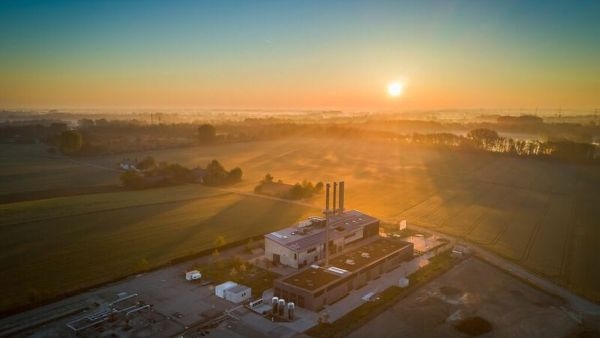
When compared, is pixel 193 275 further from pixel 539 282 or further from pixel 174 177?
pixel 174 177

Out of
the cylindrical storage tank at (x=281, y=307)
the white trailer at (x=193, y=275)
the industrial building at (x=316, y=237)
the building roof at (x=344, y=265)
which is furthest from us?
the industrial building at (x=316, y=237)

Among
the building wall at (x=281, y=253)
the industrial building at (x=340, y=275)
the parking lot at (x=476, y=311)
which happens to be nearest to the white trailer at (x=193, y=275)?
the industrial building at (x=340, y=275)

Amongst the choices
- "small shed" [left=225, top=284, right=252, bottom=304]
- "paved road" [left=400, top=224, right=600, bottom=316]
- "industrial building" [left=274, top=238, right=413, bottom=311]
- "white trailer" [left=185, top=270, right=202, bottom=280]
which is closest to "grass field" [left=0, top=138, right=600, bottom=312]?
"paved road" [left=400, top=224, right=600, bottom=316]

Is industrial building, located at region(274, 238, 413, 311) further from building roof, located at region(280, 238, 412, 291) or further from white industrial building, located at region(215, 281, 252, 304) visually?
white industrial building, located at region(215, 281, 252, 304)

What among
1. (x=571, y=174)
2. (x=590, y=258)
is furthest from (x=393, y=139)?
(x=590, y=258)

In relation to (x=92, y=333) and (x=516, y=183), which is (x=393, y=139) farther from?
(x=92, y=333)

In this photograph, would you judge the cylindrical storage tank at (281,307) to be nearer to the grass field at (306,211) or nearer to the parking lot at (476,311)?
the parking lot at (476,311)
